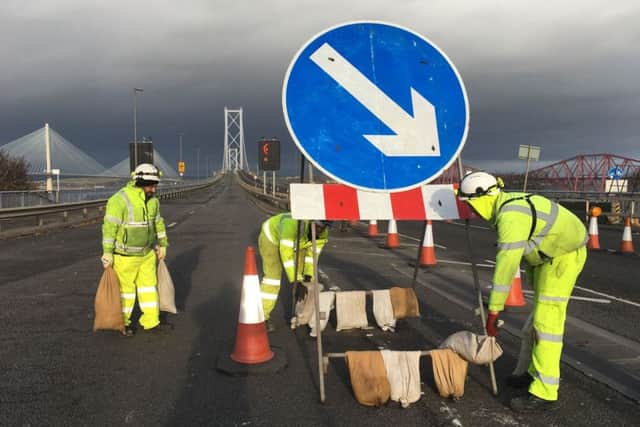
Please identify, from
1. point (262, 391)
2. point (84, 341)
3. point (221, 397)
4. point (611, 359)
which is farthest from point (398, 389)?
point (84, 341)

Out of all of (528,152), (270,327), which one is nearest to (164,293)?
(270,327)

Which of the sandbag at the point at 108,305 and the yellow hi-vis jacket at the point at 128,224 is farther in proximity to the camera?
the yellow hi-vis jacket at the point at 128,224

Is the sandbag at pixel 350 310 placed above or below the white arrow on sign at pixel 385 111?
below

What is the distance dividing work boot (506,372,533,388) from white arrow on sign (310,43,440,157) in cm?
183

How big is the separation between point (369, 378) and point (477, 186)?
1.55 metres

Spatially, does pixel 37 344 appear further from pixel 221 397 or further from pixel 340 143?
pixel 340 143

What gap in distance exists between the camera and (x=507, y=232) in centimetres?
330

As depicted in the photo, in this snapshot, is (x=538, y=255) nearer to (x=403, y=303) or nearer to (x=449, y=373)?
(x=449, y=373)

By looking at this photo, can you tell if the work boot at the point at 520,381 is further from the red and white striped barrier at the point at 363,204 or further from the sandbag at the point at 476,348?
the red and white striped barrier at the point at 363,204

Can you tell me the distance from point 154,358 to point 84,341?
100cm

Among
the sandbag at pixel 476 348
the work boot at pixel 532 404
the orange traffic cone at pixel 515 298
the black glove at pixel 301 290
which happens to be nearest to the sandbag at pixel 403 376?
the sandbag at pixel 476 348

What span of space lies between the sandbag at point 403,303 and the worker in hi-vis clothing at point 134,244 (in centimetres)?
255

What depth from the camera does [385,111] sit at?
3564 mm

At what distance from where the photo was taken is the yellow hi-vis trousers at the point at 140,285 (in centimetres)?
530
